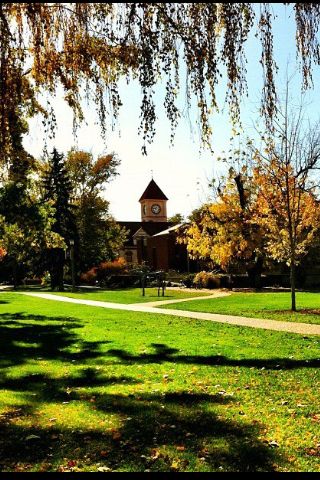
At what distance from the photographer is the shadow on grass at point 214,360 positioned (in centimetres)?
838

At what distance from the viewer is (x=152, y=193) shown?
311ft

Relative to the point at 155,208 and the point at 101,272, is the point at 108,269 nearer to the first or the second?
the point at 101,272

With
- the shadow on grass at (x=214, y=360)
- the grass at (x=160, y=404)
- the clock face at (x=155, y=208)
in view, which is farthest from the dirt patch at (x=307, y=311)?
the clock face at (x=155, y=208)

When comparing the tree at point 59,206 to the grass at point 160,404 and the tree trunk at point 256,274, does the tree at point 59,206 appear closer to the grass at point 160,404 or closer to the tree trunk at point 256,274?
the tree trunk at point 256,274

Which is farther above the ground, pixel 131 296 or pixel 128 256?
pixel 128 256

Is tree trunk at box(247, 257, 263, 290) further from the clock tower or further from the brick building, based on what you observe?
the clock tower

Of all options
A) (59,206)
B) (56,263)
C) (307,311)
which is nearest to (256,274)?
(56,263)

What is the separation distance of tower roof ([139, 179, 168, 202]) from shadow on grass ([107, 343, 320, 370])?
8527cm

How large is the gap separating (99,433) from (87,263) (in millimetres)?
47865

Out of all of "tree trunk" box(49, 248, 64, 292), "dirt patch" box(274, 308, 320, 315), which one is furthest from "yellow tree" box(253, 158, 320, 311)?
"tree trunk" box(49, 248, 64, 292)

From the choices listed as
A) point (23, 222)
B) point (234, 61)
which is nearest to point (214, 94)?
point (234, 61)

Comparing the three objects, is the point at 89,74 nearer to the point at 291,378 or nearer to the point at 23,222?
the point at 291,378

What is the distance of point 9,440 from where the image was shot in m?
4.70

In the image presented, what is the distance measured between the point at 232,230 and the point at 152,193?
2347 inches
